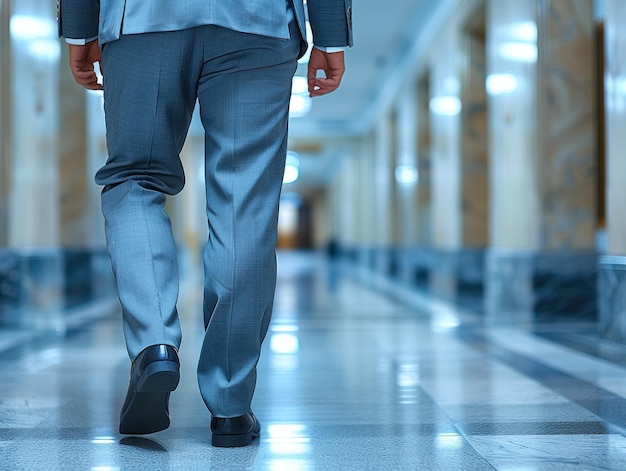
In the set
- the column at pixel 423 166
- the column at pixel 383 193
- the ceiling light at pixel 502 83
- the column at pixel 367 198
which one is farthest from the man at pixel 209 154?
the column at pixel 367 198

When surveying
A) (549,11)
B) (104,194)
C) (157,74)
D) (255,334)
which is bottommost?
(255,334)

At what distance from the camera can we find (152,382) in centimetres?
160

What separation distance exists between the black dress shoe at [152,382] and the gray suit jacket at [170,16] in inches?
26.1

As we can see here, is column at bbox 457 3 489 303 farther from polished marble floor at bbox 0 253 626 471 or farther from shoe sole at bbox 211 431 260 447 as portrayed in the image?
shoe sole at bbox 211 431 260 447

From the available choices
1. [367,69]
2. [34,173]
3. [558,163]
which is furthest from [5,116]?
[367,69]

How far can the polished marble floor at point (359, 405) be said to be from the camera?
167cm

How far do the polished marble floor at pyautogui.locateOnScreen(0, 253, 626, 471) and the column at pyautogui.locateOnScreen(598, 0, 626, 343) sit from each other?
0.17 meters

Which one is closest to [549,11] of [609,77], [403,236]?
[609,77]

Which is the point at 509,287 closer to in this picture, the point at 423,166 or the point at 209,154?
the point at 209,154

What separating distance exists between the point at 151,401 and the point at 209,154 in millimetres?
551

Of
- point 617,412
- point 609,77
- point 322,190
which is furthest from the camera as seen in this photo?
point 322,190

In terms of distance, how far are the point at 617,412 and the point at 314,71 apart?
1.19 m

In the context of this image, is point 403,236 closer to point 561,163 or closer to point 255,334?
point 561,163

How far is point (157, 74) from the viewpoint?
1.74 metres
